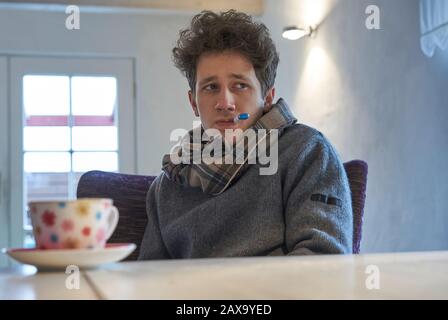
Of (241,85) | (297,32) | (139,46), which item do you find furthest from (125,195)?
(139,46)

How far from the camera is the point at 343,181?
112cm

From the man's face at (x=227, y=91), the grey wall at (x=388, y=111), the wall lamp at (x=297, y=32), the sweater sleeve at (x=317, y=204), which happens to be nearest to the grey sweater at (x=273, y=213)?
the sweater sleeve at (x=317, y=204)

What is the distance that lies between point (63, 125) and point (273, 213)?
3033 millimetres

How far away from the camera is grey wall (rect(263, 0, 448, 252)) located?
2.12m

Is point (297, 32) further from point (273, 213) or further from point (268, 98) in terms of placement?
point (273, 213)

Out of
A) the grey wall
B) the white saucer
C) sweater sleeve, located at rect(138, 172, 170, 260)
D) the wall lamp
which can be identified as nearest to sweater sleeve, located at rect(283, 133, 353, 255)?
sweater sleeve, located at rect(138, 172, 170, 260)

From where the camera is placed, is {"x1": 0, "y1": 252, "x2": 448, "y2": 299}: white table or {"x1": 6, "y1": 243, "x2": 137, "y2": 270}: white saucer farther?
{"x1": 6, "y1": 243, "x2": 137, "y2": 270}: white saucer

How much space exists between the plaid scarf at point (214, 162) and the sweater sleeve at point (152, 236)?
0.24ft

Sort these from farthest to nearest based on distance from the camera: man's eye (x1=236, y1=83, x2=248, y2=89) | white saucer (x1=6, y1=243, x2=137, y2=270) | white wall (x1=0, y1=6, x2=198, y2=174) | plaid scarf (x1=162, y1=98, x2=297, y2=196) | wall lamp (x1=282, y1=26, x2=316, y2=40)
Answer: white wall (x1=0, y1=6, x2=198, y2=174)
wall lamp (x1=282, y1=26, x2=316, y2=40)
man's eye (x1=236, y1=83, x2=248, y2=89)
plaid scarf (x1=162, y1=98, x2=297, y2=196)
white saucer (x1=6, y1=243, x2=137, y2=270)

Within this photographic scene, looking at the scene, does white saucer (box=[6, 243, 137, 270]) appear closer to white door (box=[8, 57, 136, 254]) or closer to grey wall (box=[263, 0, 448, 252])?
grey wall (box=[263, 0, 448, 252])

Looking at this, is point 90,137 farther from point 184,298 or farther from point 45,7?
point 184,298

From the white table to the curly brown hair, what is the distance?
0.79 m

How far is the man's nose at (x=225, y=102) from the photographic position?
1.27m

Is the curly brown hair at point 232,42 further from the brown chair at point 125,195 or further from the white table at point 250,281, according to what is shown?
the white table at point 250,281
